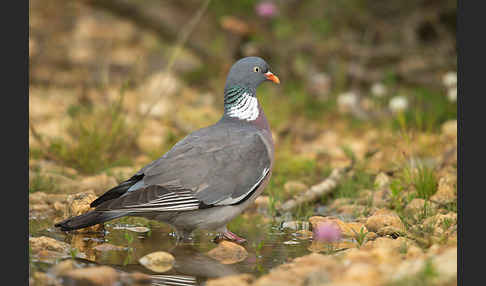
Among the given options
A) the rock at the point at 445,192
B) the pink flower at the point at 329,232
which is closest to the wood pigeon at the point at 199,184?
the pink flower at the point at 329,232

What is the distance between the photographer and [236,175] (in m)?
4.24

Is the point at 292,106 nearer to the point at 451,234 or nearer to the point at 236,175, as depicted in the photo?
the point at 236,175

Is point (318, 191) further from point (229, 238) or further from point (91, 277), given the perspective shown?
point (91, 277)

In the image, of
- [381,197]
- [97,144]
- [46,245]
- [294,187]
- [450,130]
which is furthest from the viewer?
[450,130]

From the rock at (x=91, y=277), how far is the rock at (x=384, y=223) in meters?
1.79

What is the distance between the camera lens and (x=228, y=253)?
3900 millimetres

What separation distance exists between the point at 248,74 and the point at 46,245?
1816mm

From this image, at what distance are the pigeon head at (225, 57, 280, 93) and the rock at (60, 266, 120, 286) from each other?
6.02ft

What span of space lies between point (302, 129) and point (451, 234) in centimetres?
358

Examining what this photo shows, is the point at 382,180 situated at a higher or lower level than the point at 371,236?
higher

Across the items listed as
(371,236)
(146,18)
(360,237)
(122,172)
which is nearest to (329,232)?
(360,237)

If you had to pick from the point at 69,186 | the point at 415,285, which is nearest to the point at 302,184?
the point at 69,186

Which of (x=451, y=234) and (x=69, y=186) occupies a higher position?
(x=69, y=186)

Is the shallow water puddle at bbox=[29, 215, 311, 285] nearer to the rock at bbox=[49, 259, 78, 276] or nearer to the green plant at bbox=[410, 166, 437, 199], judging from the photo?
the rock at bbox=[49, 259, 78, 276]
